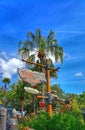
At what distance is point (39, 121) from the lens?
752cm

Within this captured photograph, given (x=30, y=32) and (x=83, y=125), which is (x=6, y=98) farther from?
(x=83, y=125)

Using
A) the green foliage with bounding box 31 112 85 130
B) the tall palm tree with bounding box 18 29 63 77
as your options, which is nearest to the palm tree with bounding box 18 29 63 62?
the tall palm tree with bounding box 18 29 63 77

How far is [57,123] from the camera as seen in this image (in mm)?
7340

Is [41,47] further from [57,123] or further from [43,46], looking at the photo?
[57,123]

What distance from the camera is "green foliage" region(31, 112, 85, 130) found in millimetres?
7316

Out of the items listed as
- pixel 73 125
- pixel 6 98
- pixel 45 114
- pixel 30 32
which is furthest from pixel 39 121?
pixel 6 98

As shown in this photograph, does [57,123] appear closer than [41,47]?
Yes

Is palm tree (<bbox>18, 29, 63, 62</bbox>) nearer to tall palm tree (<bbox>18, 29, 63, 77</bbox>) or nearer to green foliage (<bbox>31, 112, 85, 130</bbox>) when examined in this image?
tall palm tree (<bbox>18, 29, 63, 77</bbox>)

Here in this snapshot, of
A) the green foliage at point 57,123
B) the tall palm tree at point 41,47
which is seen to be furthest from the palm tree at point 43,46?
the green foliage at point 57,123

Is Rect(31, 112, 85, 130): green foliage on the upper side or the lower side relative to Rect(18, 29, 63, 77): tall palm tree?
lower

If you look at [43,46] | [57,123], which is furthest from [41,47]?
[57,123]

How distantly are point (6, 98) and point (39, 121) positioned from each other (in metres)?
38.1

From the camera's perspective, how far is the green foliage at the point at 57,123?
732 cm

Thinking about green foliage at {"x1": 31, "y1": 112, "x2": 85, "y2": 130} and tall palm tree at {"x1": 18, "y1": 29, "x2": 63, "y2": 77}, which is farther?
tall palm tree at {"x1": 18, "y1": 29, "x2": 63, "y2": 77}
